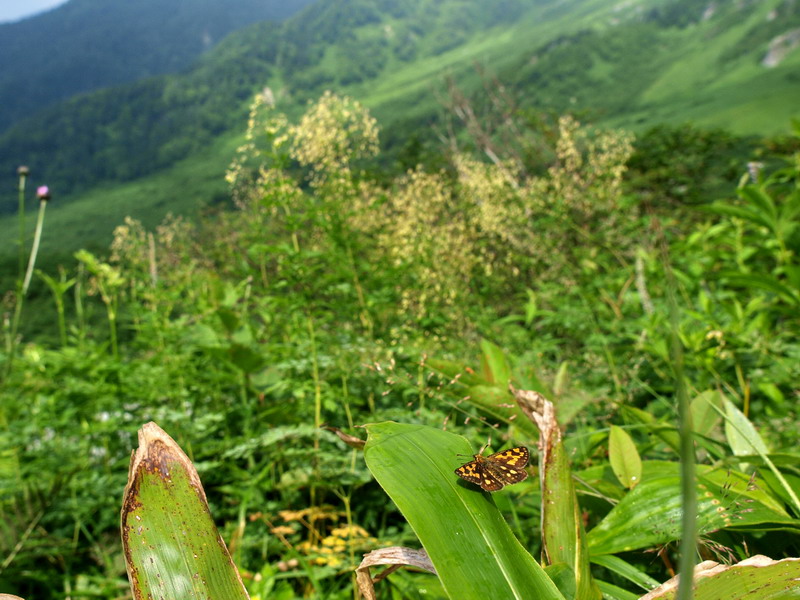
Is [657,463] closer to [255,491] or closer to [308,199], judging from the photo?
[255,491]

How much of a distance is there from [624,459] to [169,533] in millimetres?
854

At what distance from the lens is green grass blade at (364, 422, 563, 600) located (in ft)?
2.06

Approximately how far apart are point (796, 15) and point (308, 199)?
161 m

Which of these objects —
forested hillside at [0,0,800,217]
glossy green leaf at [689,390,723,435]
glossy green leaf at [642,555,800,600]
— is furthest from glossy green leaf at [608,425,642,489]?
forested hillside at [0,0,800,217]

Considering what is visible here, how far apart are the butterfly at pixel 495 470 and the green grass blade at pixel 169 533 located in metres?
0.34

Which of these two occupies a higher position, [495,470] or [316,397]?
[495,470]

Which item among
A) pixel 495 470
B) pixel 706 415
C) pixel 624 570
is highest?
pixel 495 470

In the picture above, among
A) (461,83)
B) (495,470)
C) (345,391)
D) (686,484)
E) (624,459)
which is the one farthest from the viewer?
(461,83)

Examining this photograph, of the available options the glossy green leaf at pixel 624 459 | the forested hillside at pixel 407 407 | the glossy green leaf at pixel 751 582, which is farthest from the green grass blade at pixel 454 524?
the glossy green leaf at pixel 624 459

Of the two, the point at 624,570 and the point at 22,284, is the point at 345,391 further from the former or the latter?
the point at 22,284

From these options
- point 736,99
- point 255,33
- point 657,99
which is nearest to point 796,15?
point 657,99

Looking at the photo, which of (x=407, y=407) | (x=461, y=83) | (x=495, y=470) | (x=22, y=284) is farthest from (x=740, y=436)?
(x=461, y=83)

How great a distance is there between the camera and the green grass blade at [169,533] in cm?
67

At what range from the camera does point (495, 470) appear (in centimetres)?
75
